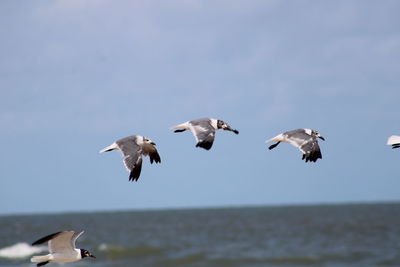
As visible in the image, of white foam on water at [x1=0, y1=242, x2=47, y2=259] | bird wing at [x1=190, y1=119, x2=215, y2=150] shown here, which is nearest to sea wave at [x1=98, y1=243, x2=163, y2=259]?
white foam on water at [x1=0, y1=242, x2=47, y2=259]

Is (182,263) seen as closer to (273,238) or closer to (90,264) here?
(90,264)

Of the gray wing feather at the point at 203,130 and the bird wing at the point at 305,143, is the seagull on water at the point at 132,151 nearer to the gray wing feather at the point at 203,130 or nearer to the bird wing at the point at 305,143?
the gray wing feather at the point at 203,130

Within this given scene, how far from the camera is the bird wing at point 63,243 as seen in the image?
12.6 m

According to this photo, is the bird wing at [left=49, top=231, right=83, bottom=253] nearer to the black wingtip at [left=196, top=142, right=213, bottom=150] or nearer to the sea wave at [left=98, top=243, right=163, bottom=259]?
the black wingtip at [left=196, top=142, right=213, bottom=150]

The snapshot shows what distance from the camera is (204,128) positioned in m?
12.8

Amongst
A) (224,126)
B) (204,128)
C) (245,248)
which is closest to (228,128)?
(224,126)

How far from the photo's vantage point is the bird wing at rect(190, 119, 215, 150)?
11.9 meters

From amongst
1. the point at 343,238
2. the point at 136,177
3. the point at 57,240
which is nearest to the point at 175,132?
the point at 136,177

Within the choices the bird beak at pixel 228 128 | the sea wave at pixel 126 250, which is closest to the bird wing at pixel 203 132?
the bird beak at pixel 228 128

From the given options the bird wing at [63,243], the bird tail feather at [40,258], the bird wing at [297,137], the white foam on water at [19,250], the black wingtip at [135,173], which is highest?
the white foam on water at [19,250]

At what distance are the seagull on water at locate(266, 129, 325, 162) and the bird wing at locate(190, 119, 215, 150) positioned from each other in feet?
3.81

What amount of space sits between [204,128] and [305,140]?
189cm

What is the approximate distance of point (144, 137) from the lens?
1458cm

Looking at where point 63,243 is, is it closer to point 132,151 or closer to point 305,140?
point 132,151
